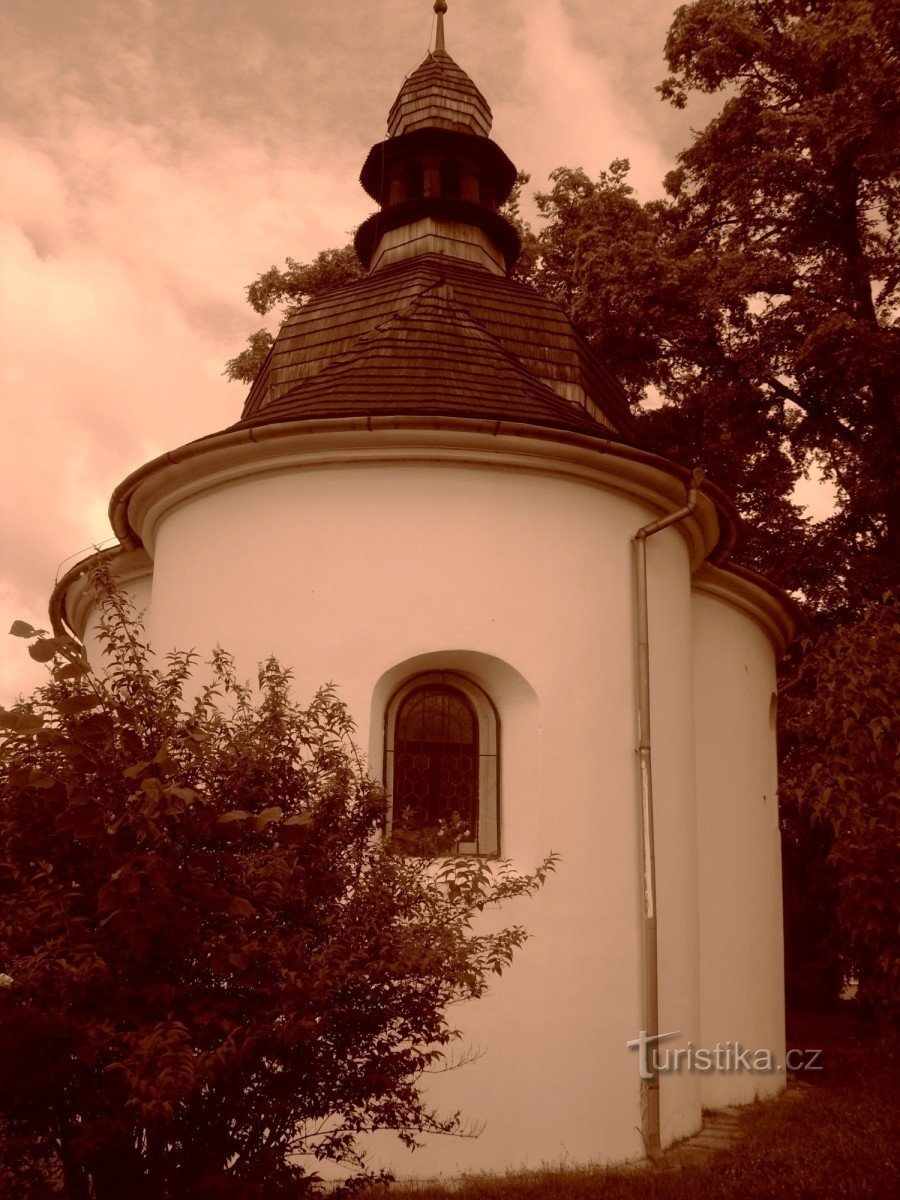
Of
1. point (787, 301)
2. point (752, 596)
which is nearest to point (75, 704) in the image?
point (752, 596)

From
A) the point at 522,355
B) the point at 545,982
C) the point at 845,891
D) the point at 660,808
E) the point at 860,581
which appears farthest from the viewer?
the point at 860,581

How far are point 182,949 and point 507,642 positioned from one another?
4710 mm

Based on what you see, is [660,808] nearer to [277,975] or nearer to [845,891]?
[845,891]

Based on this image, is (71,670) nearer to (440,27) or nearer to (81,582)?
(81,582)

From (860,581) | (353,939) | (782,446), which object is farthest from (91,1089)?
(782,446)

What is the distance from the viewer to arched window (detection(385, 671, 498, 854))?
29.1 feet

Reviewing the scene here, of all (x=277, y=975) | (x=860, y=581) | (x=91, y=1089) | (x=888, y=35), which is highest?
(x=888, y=35)

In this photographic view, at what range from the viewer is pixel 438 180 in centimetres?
1600

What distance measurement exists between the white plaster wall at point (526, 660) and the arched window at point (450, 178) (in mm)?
8071

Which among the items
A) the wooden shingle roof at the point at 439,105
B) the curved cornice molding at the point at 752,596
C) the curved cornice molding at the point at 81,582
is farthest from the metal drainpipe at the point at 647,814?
the wooden shingle roof at the point at 439,105

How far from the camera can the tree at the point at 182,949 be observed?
4211 mm

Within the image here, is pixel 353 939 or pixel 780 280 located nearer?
pixel 353 939

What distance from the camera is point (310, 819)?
15.1ft

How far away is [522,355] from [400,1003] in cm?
862
